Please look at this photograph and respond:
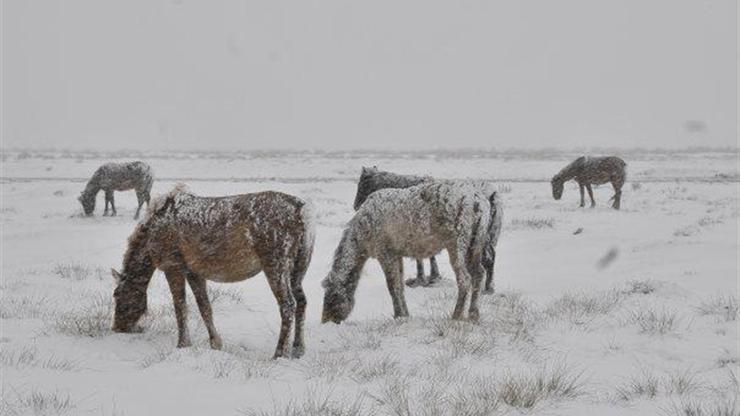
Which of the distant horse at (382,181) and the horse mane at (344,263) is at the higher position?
the distant horse at (382,181)

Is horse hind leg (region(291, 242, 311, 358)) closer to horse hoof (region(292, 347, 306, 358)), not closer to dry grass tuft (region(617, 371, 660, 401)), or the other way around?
horse hoof (region(292, 347, 306, 358))

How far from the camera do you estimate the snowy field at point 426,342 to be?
4.09 meters

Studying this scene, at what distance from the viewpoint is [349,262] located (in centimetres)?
742

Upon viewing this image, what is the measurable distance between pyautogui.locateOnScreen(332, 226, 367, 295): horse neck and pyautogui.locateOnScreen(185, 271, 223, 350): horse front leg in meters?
1.89

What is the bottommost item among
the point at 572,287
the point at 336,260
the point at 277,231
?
the point at 572,287

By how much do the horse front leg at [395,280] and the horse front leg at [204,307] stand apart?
228cm

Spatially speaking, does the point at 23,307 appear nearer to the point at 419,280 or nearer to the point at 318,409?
the point at 318,409

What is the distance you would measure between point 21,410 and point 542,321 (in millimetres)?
5266

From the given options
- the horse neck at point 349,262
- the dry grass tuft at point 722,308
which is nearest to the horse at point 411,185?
the horse neck at point 349,262

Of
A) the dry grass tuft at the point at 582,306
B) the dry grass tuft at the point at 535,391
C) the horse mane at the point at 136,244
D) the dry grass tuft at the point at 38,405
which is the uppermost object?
the horse mane at the point at 136,244

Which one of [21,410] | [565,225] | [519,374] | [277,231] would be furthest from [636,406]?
[565,225]

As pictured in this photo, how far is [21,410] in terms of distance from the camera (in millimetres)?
3668

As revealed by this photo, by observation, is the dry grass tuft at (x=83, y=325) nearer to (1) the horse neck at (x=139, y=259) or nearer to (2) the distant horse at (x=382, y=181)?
(1) the horse neck at (x=139, y=259)

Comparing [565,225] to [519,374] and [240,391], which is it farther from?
[240,391]
